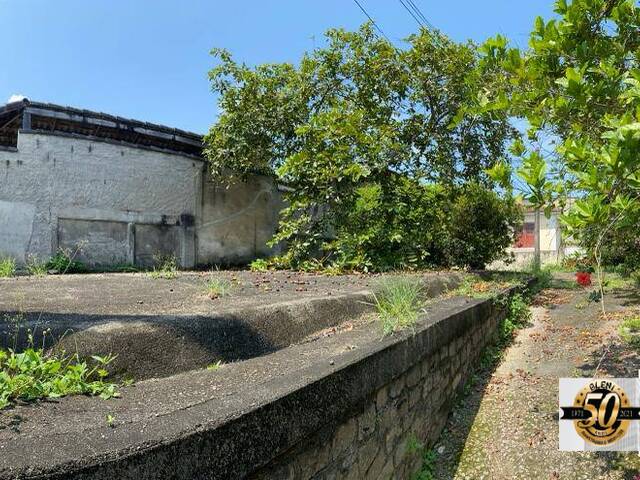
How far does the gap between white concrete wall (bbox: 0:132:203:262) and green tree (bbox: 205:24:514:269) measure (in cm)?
121

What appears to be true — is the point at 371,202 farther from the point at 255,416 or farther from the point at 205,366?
the point at 255,416

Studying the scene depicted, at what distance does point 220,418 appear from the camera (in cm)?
165

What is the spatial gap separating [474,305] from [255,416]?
381 cm

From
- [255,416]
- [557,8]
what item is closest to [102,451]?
[255,416]

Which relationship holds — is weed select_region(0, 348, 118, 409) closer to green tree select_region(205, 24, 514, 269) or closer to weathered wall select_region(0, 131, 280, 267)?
green tree select_region(205, 24, 514, 269)

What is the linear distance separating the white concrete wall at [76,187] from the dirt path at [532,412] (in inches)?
278

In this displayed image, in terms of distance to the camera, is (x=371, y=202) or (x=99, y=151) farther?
(x=99, y=151)

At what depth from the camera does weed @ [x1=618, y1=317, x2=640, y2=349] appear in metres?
5.53

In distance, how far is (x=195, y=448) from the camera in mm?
1523

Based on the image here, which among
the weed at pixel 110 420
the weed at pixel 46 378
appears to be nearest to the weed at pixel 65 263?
the weed at pixel 46 378

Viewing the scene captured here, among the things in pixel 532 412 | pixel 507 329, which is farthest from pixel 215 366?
pixel 507 329

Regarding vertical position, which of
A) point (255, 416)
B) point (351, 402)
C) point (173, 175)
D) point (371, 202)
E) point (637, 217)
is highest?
point (173, 175)

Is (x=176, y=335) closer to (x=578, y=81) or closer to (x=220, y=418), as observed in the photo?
Result: (x=220, y=418)

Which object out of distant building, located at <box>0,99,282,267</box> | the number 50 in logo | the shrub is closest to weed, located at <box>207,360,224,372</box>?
the number 50 in logo
